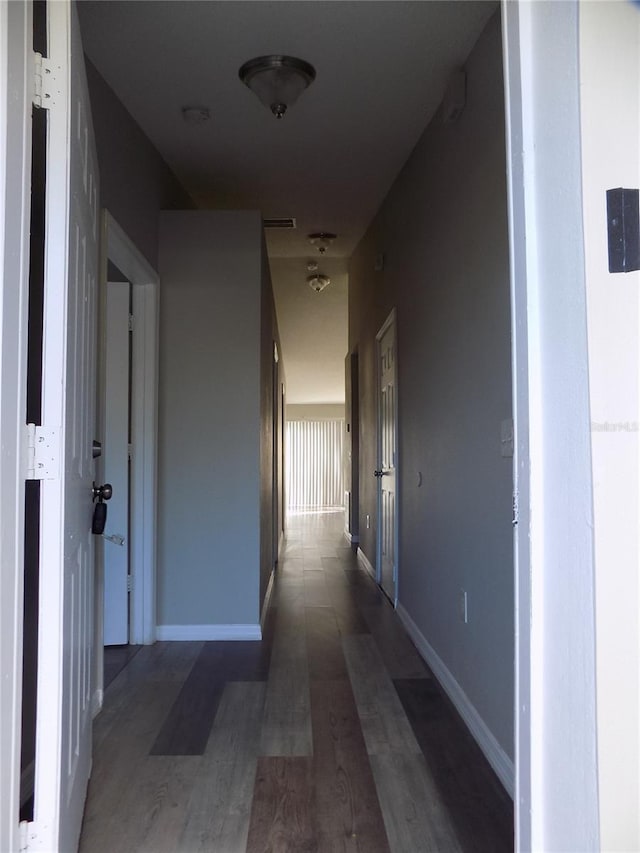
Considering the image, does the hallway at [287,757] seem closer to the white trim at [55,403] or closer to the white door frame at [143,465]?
the white door frame at [143,465]

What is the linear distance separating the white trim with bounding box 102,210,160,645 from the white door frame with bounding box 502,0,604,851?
279 centimetres

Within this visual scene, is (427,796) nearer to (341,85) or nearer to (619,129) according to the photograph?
(619,129)

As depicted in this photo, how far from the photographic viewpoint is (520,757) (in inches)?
43.9

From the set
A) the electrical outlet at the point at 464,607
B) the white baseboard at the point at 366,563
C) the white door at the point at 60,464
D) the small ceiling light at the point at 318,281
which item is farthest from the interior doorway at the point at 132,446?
the small ceiling light at the point at 318,281

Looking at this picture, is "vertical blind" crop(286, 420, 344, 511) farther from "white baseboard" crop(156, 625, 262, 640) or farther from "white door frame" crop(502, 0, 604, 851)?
"white door frame" crop(502, 0, 604, 851)

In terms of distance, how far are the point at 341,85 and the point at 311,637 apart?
287 centimetres

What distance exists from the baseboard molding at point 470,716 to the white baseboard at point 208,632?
0.92m

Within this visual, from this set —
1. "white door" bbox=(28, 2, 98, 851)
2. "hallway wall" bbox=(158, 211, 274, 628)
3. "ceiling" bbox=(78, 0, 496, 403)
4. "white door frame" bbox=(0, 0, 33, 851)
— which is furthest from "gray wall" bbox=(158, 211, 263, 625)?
"white door frame" bbox=(0, 0, 33, 851)

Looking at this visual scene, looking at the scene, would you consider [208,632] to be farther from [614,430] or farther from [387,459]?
[614,430]

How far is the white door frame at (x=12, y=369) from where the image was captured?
120cm

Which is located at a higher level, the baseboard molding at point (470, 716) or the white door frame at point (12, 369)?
the white door frame at point (12, 369)

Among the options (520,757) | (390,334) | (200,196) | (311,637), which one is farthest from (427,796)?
(200,196)

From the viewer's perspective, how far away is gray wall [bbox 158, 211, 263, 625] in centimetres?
376

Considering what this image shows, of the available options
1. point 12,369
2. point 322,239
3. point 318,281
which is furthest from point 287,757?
Answer: point 318,281
